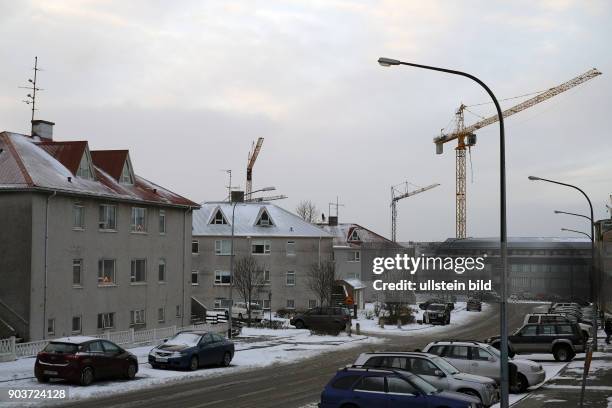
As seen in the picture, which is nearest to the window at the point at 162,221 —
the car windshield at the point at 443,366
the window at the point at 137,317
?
the window at the point at 137,317

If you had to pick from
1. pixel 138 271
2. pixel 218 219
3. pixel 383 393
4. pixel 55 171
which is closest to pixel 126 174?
pixel 138 271

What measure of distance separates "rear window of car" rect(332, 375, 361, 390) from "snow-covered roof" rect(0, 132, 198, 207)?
70.1 feet

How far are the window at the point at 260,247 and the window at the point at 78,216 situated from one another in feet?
108

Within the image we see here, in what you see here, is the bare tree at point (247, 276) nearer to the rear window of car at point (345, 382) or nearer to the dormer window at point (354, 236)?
the dormer window at point (354, 236)

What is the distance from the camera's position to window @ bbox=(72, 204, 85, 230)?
35.5 m

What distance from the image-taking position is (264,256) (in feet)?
224

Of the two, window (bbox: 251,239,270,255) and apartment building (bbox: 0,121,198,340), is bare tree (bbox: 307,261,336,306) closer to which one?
window (bbox: 251,239,270,255)

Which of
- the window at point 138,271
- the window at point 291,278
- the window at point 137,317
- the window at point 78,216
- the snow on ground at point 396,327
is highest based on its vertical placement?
the window at point 78,216

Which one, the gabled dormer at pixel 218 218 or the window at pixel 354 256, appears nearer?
the gabled dormer at pixel 218 218

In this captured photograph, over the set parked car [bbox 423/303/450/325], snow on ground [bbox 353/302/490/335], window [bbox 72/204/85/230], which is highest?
window [bbox 72/204/85/230]

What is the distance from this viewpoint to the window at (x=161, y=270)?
142ft

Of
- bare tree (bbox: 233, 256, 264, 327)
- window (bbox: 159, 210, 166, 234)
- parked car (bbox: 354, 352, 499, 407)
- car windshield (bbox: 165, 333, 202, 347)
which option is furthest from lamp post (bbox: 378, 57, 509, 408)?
bare tree (bbox: 233, 256, 264, 327)

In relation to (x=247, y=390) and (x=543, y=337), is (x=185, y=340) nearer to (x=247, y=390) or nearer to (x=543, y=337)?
(x=247, y=390)

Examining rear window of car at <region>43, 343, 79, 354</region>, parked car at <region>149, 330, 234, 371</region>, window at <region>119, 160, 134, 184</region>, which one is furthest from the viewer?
window at <region>119, 160, 134, 184</region>
